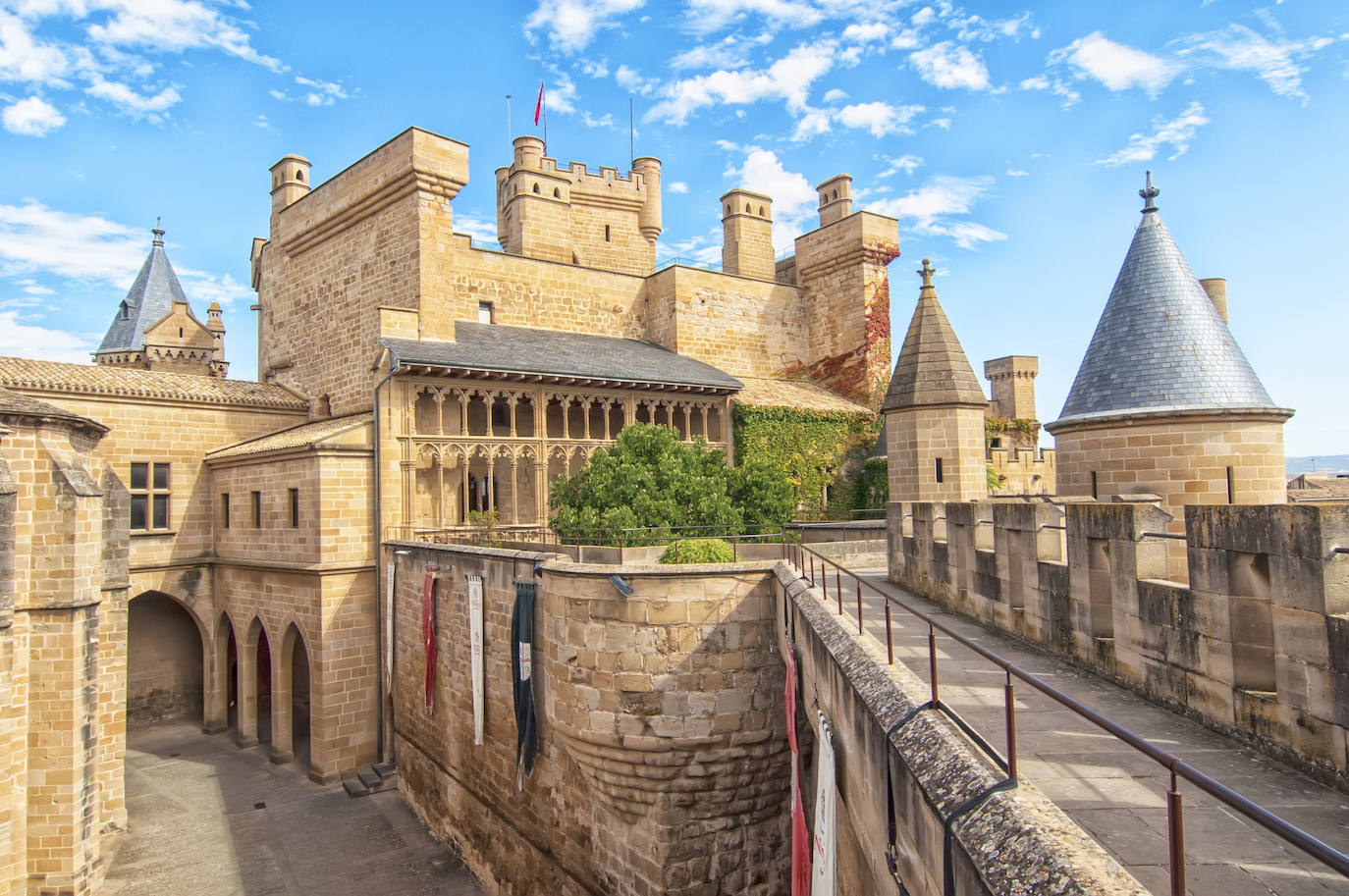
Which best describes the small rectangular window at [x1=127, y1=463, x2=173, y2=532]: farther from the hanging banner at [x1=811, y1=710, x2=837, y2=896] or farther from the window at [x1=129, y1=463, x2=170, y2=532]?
the hanging banner at [x1=811, y1=710, x2=837, y2=896]

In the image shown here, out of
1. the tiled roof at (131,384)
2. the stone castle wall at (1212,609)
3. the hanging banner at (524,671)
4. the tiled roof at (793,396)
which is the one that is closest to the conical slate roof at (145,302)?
the tiled roof at (131,384)

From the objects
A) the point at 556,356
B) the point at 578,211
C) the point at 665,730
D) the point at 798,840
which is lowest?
the point at 798,840

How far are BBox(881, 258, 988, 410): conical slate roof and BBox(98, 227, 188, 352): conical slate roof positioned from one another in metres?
31.6

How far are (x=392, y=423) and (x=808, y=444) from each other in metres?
13.0

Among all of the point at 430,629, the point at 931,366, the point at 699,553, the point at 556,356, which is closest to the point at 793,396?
the point at 556,356

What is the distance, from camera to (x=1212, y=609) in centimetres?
514

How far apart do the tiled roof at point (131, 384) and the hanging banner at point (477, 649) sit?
501 inches

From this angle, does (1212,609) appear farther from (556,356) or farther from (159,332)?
(159,332)

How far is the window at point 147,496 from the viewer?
20.6m

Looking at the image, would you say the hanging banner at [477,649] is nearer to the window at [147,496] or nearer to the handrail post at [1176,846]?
the window at [147,496]

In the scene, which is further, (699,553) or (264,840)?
(264,840)

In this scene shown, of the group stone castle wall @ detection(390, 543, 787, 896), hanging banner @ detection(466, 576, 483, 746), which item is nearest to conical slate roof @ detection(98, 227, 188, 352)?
hanging banner @ detection(466, 576, 483, 746)

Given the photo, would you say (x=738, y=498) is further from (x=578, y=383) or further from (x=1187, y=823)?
(x=1187, y=823)

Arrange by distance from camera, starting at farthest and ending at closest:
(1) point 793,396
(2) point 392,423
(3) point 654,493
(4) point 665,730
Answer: (1) point 793,396 → (2) point 392,423 → (3) point 654,493 → (4) point 665,730
